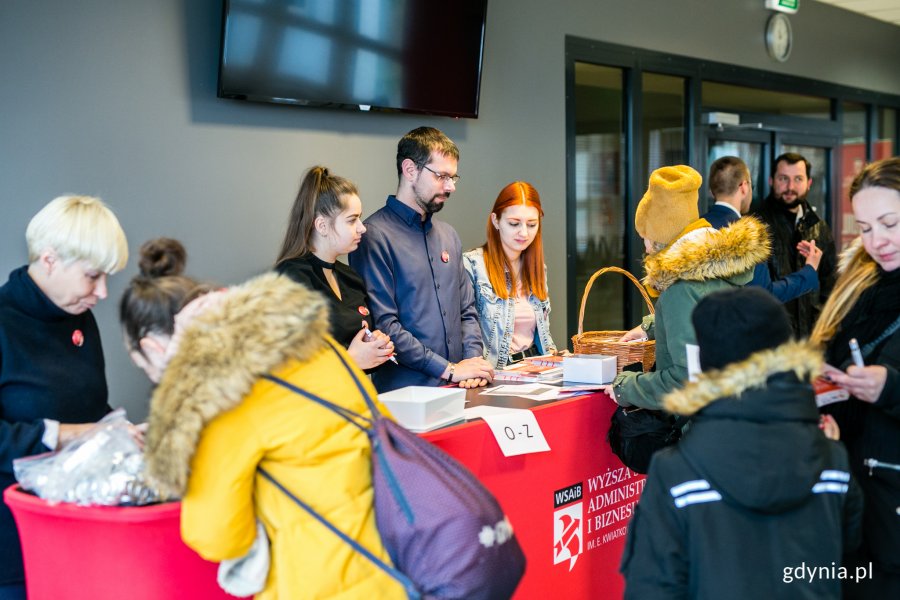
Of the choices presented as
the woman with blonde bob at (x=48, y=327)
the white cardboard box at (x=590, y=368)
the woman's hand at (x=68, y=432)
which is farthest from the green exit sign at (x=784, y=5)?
the woman's hand at (x=68, y=432)

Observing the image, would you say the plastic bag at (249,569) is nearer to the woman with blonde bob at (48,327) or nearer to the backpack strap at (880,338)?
the woman with blonde bob at (48,327)

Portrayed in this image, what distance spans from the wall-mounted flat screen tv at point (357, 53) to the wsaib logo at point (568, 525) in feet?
6.96

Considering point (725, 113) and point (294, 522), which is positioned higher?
point (725, 113)

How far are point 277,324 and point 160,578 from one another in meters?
0.58

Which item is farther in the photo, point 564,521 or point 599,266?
point 599,266

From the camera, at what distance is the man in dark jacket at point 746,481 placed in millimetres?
1607

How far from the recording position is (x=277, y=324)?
5.49 ft

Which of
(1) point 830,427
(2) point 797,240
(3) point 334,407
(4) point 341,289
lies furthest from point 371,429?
(2) point 797,240

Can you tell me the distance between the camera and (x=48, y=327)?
2080 mm

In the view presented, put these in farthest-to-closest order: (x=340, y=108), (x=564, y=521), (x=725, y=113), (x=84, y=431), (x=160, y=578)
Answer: (x=725, y=113) < (x=340, y=108) < (x=564, y=521) < (x=84, y=431) < (x=160, y=578)

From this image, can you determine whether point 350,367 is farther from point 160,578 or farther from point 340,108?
point 340,108

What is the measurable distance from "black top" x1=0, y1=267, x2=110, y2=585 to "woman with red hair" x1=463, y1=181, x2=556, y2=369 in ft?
6.13

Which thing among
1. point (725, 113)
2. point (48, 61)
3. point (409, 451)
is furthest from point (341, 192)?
point (725, 113)

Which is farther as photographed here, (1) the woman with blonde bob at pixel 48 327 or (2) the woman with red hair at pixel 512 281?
(2) the woman with red hair at pixel 512 281
